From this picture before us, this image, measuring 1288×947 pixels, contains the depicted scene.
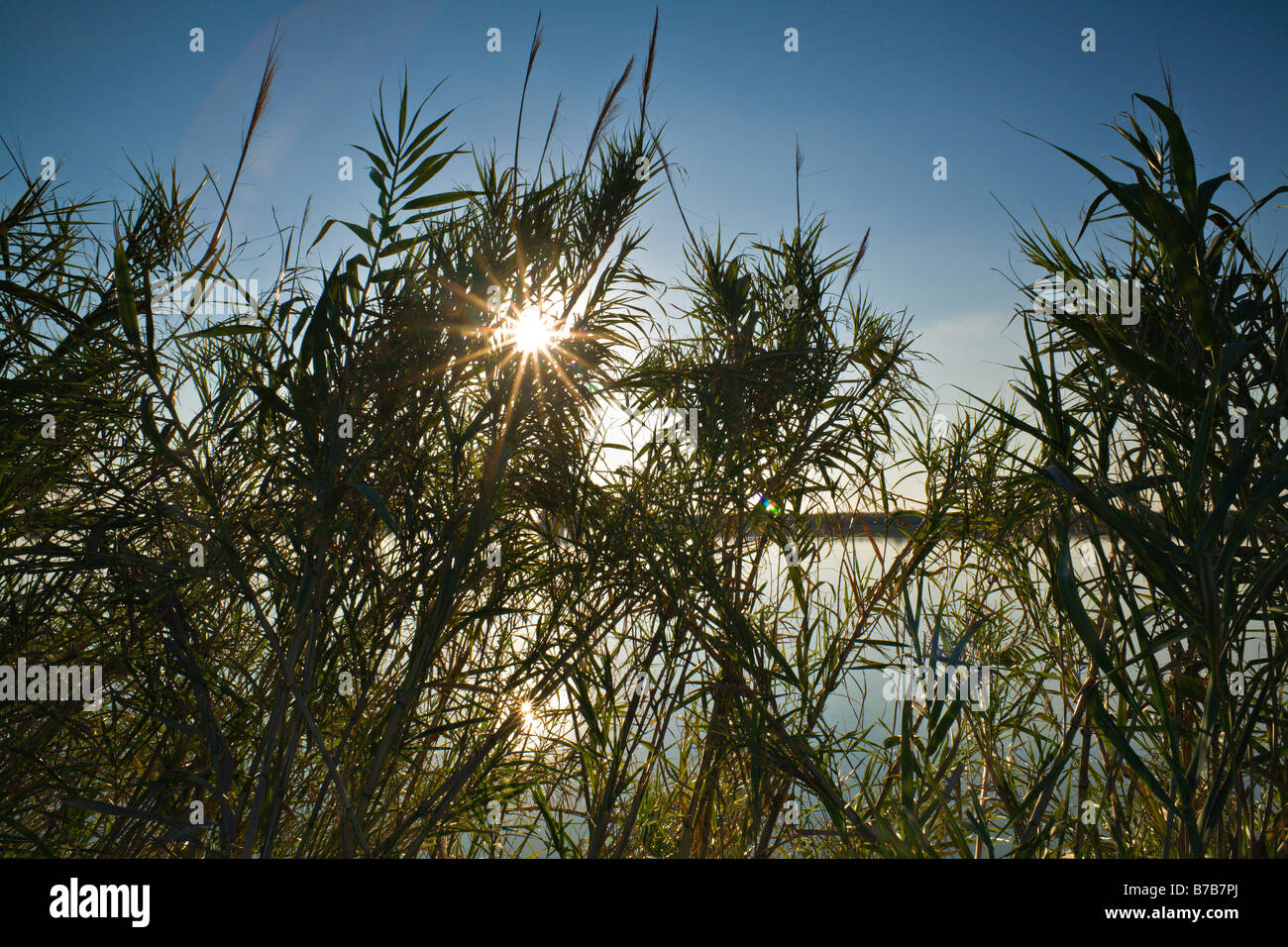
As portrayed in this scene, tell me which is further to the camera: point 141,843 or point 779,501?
point 779,501

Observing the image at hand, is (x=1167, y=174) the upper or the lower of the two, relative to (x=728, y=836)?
upper

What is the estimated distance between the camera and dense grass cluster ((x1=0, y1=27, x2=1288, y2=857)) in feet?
3.13

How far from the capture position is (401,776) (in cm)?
153

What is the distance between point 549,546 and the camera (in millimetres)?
1431

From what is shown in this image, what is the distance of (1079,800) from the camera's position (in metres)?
1.34

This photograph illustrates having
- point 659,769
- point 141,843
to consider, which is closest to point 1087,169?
point 659,769

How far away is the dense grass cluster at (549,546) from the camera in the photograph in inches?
37.5
